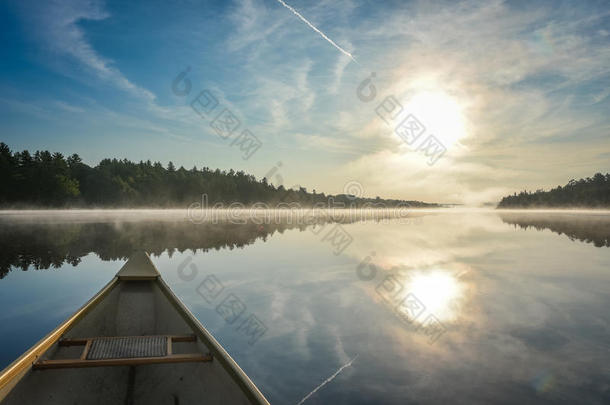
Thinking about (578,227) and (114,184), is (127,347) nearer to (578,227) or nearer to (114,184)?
(578,227)

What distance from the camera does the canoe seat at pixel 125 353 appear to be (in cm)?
414

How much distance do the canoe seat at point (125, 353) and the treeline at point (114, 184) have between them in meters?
88.4

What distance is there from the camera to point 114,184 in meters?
101

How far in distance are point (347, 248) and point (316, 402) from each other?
16170 mm

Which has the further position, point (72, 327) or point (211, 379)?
point (72, 327)

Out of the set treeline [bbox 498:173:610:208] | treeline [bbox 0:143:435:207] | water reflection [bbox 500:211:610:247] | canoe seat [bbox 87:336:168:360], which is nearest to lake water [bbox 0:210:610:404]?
canoe seat [bbox 87:336:168:360]

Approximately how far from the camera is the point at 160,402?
4.46 metres

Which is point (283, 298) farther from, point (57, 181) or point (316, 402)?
point (57, 181)

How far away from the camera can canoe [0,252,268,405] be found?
3.71 metres

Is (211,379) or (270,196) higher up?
(270,196)

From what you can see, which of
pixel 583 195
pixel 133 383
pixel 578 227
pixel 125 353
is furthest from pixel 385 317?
pixel 583 195

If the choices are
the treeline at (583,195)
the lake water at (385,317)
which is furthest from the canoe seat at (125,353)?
the treeline at (583,195)

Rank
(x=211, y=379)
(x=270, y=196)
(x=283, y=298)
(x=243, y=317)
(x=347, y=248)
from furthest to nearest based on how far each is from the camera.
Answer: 1. (x=270, y=196)
2. (x=347, y=248)
3. (x=283, y=298)
4. (x=243, y=317)
5. (x=211, y=379)

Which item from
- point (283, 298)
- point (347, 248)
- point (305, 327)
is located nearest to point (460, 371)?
point (305, 327)
